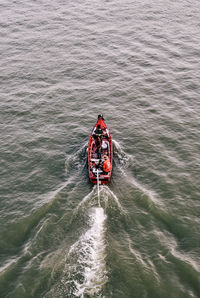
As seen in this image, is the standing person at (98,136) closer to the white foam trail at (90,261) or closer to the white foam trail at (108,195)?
the white foam trail at (108,195)

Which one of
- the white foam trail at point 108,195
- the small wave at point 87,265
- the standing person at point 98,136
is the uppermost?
the standing person at point 98,136

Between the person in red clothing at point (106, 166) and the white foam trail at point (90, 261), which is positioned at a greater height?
the person in red clothing at point (106, 166)

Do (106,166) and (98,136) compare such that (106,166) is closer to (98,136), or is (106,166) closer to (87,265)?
(98,136)

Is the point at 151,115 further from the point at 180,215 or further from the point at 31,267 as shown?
the point at 31,267

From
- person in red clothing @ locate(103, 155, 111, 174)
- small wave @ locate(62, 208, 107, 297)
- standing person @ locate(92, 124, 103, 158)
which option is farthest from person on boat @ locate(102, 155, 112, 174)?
small wave @ locate(62, 208, 107, 297)

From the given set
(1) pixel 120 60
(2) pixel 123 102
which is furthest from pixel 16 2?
(2) pixel 123 102

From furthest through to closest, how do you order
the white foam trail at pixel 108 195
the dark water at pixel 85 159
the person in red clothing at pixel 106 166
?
the person in red clothing at pixel 106 166 → the white foam trail at pixel 108 195 → the dark water at pixel 85 159

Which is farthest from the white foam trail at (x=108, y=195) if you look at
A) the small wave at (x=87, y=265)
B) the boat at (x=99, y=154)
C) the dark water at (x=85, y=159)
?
the small wave at (x=87, y=265)

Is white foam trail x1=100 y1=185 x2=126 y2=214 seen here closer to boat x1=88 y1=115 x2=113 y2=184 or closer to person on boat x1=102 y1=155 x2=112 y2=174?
boat x1=88 y1=115 x2=113 y2=184
